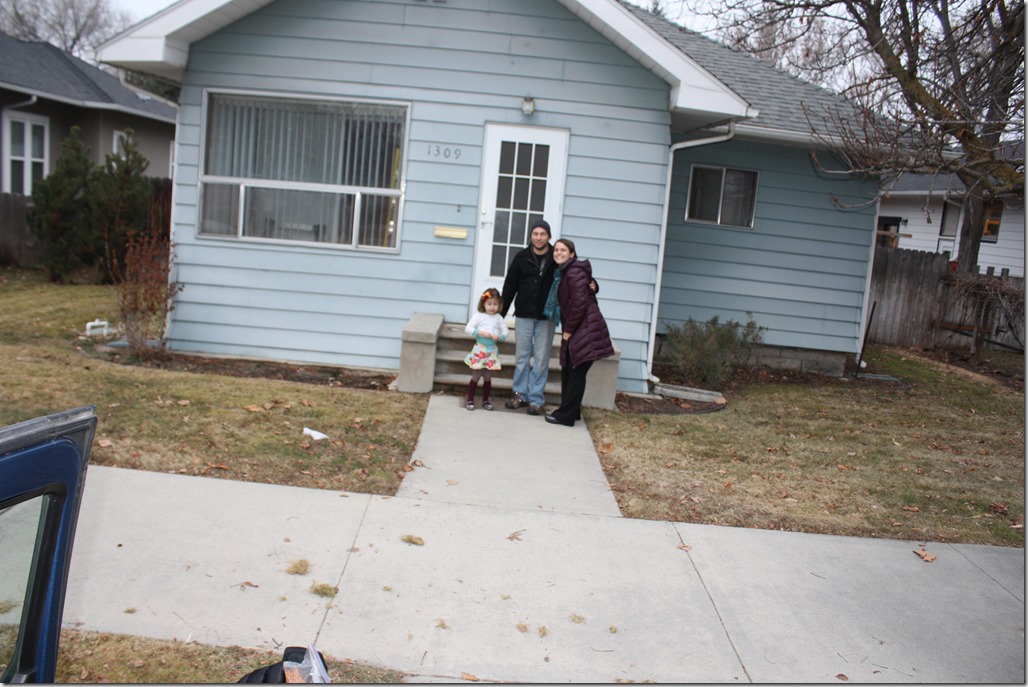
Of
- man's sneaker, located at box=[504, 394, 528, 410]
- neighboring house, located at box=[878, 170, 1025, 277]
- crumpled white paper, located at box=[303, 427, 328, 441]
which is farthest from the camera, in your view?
neighboring house, located at box=[878, 170, 1025, 277]

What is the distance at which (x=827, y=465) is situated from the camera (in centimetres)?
820

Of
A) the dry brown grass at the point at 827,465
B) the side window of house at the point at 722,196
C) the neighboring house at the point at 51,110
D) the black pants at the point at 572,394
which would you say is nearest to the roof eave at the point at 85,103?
the neighboring house at the point at 51,110

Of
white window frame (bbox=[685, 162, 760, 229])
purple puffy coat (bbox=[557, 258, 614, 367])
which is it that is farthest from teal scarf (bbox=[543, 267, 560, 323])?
white window frame (bbox=[685, 162, 760, 229])

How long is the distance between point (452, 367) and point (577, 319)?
1837 mm

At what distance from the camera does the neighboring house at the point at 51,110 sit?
19344 millimetres

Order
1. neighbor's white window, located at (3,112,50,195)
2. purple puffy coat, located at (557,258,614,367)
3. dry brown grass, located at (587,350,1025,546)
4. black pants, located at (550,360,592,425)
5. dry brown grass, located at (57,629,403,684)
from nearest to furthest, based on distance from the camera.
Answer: dry brown grass, located at (57,629,403,684), dry brown grass, located at (587,350,1025,546), purple puffy coat, located at (557,258,614,367), black pants, located at (550,360,592,425), neighbor's white window, located at (3,112,50,195)

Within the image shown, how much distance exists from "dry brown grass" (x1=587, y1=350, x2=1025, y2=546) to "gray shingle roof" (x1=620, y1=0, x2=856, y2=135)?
363 centimetres

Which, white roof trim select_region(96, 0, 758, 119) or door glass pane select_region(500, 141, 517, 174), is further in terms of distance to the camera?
door glass pane select_region(500, 141, 517, 174)

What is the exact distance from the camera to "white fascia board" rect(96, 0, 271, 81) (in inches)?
376

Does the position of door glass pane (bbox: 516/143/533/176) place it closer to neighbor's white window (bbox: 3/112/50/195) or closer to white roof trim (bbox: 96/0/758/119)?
white roof trim (bbox: 96/0/758/119)

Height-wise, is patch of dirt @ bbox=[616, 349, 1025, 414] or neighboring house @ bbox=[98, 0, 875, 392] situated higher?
neighboring house @ bbox=[98, 0, 875, 392]

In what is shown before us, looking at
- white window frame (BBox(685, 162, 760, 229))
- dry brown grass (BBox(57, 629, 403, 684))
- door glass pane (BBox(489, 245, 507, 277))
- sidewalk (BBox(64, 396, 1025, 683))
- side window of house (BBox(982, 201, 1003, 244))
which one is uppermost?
side window of house (BBox(982, 201, 1003, 244))

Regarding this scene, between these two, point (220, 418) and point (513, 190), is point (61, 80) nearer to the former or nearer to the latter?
point (513, 190)

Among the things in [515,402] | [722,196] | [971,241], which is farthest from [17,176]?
[971,241]
